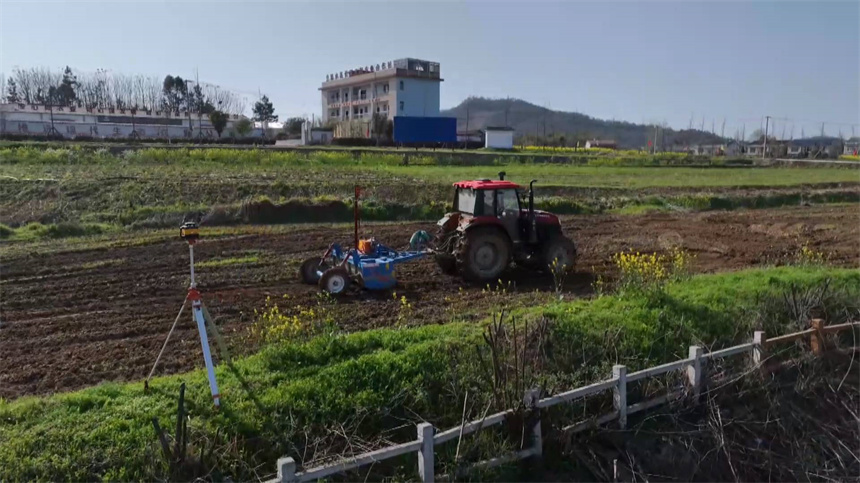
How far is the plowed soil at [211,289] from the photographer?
8.06m

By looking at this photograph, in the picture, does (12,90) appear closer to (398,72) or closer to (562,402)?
(398,72)

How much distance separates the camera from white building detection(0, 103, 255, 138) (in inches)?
2360

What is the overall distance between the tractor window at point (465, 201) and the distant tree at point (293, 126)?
63.1m

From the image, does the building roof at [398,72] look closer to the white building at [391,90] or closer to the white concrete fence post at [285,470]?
the white building at [391,90]

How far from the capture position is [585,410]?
7449 mm

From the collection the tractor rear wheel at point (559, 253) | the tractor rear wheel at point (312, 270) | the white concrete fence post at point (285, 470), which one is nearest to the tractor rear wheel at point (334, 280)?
the tractor rear wheel at point (312, 270)

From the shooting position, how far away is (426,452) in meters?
5.98

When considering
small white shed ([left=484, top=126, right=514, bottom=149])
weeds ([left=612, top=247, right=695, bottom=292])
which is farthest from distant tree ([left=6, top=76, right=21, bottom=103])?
weeds ([left=612, top=247, right=695, bottom=292])

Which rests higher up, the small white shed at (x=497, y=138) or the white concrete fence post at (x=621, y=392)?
the small white shed at (x=497, y=138)

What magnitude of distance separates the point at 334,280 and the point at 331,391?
14.2ft

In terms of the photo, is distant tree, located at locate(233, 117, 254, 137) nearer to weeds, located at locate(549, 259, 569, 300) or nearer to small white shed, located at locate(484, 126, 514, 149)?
small white shed, located at locate(484, 126, 514, 149)

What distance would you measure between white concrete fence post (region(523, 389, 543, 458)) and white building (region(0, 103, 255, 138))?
177ft

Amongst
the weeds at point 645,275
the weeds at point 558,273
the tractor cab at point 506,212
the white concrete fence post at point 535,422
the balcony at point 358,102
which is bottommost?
the white concrete fence post at point 535,422

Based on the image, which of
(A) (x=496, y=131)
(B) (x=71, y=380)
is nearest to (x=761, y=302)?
(B) (x=71, y=380)
